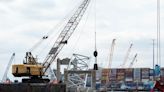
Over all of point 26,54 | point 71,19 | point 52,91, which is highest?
point 71,19

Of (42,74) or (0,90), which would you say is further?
(42,74)

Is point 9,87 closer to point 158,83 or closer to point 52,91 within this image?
point 52,91

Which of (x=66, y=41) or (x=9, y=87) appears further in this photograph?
(x=66, y=41)

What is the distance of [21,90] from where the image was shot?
275ft

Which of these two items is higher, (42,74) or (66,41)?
(66,41)

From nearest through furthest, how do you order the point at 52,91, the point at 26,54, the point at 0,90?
the point at 0,90 < the point at 52,91 < the point at 26,54

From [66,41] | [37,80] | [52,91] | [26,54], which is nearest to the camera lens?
[52,91]

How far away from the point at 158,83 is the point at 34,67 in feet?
177

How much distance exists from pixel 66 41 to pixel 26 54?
23.0 meters

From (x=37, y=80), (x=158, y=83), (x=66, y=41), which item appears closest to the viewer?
(x=158, y=83)

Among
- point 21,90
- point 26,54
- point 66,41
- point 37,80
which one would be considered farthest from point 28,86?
point 66,41

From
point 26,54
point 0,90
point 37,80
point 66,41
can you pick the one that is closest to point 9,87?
point 0,90

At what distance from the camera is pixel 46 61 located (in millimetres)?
141750

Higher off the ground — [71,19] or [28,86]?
[71,19]
